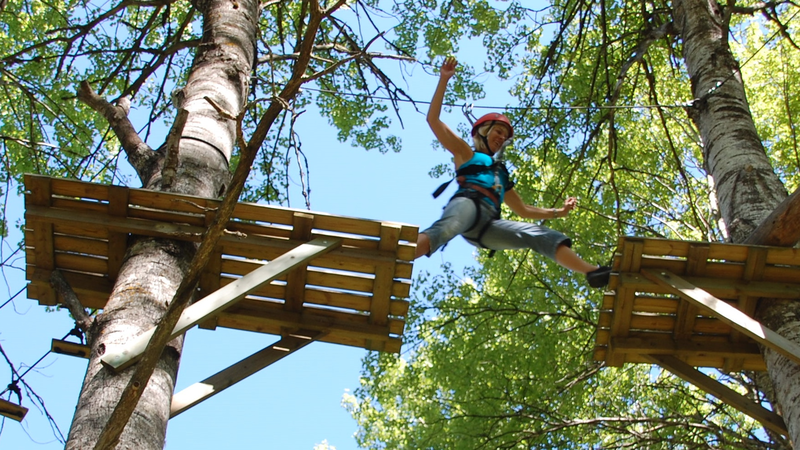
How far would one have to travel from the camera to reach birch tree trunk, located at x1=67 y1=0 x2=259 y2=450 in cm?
316

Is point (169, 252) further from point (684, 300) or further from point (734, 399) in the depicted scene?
point (734, 399)

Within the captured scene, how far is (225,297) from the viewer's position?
375cm

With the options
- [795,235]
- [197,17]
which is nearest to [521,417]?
[795,235]

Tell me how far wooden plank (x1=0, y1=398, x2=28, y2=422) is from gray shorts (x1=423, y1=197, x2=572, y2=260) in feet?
8.19

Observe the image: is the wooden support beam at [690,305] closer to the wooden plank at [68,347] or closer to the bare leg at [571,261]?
the bare leg at [571,261]

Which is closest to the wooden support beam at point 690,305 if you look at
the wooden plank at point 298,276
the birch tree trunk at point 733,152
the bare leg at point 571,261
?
the birch tree trunk at point 733,152

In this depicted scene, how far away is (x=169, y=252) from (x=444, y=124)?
2.01m

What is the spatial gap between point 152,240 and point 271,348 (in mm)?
996

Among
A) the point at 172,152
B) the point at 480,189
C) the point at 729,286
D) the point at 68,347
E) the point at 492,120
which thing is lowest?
the point at 68,347

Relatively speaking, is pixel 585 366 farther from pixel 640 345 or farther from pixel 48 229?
pixel 48 229

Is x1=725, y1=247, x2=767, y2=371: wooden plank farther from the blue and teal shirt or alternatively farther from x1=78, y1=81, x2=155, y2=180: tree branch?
x1=78, y1=81, x2=155, y2=180: tree branch

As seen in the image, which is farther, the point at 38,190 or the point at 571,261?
the point at 571,261

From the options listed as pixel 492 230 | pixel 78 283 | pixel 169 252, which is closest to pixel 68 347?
pixel 78 283

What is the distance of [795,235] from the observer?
4320 mm
